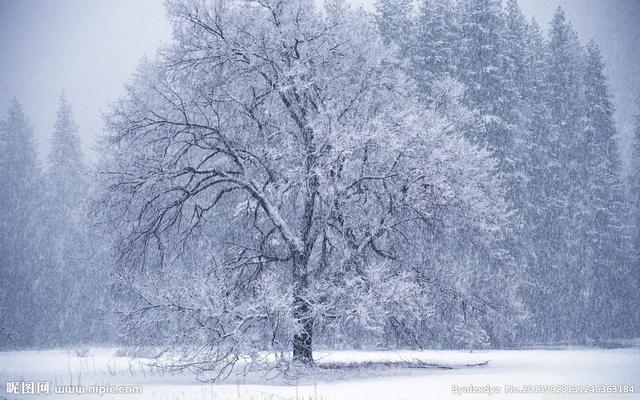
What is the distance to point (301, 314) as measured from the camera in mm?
15141

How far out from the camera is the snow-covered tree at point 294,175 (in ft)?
48.1

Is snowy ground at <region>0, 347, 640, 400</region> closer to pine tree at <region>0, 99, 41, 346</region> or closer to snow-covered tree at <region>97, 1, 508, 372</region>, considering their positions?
snow-covered tree at <region>97, 1, 508, 372</region>

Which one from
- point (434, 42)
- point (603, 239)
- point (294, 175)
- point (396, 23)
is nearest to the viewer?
point (294, 175)

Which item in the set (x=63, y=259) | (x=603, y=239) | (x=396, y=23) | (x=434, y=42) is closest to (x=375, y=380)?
(x=434, y=42)

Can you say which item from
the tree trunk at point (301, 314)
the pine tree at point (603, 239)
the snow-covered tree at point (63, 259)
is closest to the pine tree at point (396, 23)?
the pine tree at point (603, 239)

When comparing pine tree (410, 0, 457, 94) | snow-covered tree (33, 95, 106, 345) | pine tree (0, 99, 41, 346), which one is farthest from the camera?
pine tree (0, 99, 41, 346)

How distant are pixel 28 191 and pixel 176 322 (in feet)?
118

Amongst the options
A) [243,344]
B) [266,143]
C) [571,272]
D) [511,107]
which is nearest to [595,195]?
[571,272]

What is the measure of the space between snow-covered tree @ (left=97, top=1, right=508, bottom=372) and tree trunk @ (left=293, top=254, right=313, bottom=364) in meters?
0.05

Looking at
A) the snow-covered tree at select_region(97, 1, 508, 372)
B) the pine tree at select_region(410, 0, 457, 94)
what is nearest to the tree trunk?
the snow-covered tree at select_region(97, 1, 508, 372)

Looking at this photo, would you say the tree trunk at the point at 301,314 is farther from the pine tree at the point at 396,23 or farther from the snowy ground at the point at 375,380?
the pine tree at the point at 396,23

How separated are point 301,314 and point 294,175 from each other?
3011 millimetres

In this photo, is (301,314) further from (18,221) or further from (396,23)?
(18,221)

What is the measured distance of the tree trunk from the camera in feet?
49.6
